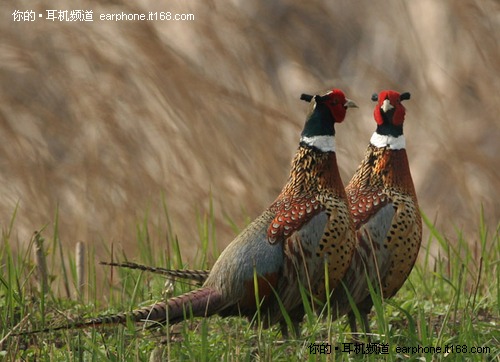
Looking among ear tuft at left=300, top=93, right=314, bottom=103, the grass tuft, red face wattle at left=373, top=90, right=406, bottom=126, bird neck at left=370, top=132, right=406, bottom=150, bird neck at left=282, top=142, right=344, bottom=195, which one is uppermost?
ear tuft at left=300, top=93, right=314, bottom=103

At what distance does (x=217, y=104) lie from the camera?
632 cm

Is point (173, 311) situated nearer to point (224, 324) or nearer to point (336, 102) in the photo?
point (224, 324)

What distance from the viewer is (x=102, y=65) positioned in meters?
6.65

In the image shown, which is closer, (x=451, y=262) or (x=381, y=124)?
(x=381, y=124)

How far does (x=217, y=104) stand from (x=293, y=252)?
1.84 m

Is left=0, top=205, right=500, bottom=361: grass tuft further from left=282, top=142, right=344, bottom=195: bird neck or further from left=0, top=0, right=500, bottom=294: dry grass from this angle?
left=282, top=142, right=344, bottom=195: bird neck

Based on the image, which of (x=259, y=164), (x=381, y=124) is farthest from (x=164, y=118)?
(x=381, y=124)

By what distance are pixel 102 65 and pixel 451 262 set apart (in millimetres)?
2289

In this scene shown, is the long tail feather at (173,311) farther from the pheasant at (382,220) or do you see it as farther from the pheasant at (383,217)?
the pheasant at (383,217)

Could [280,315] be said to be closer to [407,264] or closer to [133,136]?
[407,264]

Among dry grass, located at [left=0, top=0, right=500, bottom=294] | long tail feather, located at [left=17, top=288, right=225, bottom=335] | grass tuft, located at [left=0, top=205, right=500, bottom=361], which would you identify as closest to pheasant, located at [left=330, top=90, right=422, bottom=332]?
grass tuft, located at [left=0, top=205, right=500, bottom=361]

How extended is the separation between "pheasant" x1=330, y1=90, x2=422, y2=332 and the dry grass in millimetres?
1104

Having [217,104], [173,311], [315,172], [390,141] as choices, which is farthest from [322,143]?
[217,104]

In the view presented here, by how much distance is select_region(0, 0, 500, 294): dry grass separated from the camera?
20.3 ft
